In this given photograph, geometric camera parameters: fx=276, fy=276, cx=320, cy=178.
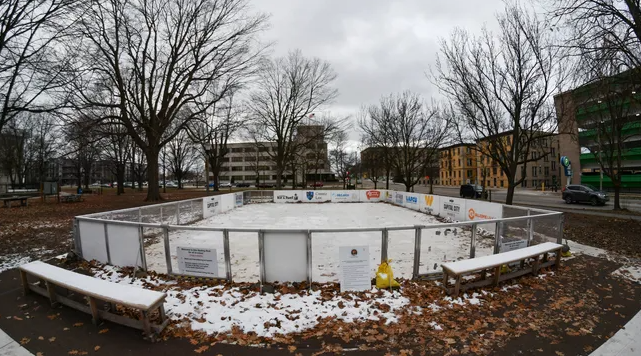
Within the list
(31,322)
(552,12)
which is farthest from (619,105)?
(31,322)

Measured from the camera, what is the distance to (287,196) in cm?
2820

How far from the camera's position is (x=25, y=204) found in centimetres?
2061

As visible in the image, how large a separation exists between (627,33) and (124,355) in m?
14.2

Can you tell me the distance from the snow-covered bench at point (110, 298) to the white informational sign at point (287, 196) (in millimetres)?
23157

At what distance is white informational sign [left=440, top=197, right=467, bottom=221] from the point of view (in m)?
14.4

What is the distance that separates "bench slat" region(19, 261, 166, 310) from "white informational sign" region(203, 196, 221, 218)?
468 inches

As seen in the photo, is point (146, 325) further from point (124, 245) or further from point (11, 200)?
point (11, 200)

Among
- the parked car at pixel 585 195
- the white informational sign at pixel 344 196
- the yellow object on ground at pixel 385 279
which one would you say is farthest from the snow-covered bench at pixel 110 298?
the parked car at pixel 585 195

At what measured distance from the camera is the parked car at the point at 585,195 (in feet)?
73.2

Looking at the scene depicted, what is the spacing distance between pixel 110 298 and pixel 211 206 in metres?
14.4

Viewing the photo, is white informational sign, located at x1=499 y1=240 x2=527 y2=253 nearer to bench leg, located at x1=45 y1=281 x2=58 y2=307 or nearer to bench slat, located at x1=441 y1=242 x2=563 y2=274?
bench slat, located at x1=441 y1=242 x2=563 y2=274

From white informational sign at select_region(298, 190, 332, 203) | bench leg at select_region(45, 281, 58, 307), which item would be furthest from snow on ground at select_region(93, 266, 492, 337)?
white informational sign at select_region(298, 190, 332, 203)

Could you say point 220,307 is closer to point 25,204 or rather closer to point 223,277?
point 223,277

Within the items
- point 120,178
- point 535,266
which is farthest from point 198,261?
point 120,178
